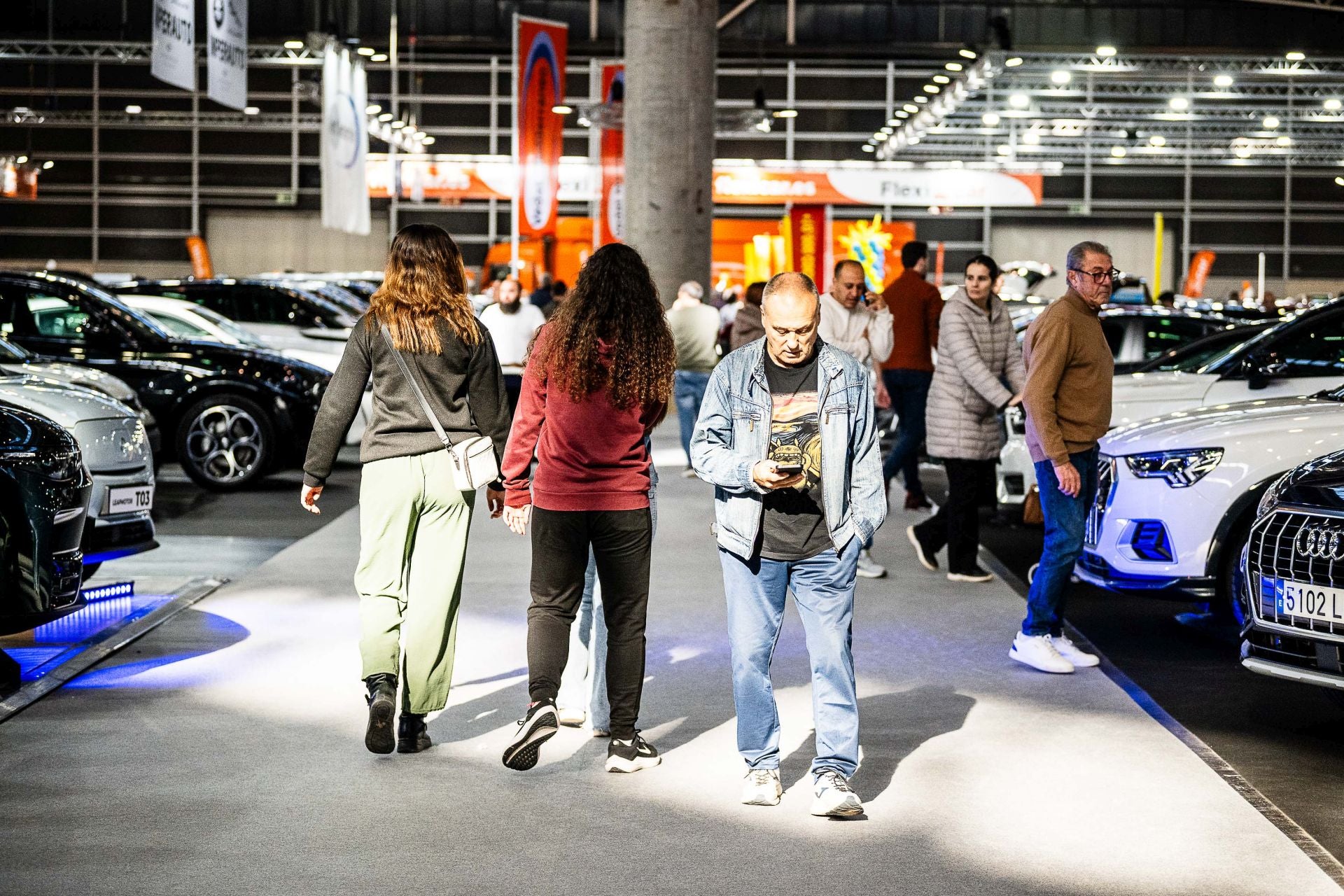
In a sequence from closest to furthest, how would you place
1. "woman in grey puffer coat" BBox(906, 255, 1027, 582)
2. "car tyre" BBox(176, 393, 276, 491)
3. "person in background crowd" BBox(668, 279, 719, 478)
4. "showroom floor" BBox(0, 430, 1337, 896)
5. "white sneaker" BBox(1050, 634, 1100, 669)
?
"showroom floor" BBox(0, 430, 1337, 896) → "white sneaker" BBox(1050, 634, 1100, 669) → "woman in grey puffer coat" BBox(906, 255, 1027, 582) → "car tyre" BBox(176, 393, 276, 491) → "person in background crowd" BBox(668, 279, 719, 478)

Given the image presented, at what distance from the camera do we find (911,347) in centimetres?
1160

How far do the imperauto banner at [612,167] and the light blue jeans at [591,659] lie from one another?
18598 millimetres

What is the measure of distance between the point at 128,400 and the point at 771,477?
8.28 metres

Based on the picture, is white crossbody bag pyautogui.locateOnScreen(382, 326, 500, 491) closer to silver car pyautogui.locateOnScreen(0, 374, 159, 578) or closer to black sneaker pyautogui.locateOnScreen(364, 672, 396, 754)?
black sneaker pyautogui.locateOnScreen(364, 672, 396, 754)

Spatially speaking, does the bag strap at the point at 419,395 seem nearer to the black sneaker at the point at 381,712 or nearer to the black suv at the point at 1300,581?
the black sneaker at the point at 381,712

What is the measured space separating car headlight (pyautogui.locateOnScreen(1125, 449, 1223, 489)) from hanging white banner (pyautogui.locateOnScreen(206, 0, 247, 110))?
1105 centimetres

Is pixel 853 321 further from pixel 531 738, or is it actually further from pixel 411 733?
pixel 531 738

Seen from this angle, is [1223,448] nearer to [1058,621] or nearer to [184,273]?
[1058,621]

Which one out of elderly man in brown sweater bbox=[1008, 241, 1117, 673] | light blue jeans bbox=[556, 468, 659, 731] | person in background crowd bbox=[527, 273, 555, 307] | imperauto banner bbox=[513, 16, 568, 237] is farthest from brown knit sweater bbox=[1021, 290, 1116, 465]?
person in background crowd bbox=[527, 273, 555, 307]

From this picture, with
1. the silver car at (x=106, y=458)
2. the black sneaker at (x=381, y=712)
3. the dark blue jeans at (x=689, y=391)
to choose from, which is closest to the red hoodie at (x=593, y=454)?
the black sneaker at (x=381, y=712)

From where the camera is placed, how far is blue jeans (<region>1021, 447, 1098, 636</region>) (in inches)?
283

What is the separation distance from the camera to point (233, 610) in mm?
8586

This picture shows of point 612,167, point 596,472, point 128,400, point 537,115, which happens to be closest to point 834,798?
point 596,472

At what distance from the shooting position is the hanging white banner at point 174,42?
582 inches
